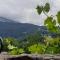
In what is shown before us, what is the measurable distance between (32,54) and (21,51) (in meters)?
0.11

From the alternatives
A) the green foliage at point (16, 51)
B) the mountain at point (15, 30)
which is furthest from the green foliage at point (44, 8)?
the mountain at point (15, 30)

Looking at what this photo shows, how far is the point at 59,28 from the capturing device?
2014 mm

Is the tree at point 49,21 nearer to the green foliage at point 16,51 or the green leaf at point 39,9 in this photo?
the green leaf at point 39,9

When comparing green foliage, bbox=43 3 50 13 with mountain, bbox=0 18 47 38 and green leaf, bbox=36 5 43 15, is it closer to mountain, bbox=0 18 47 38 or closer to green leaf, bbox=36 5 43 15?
green leaf, bbox=36 5 43 15

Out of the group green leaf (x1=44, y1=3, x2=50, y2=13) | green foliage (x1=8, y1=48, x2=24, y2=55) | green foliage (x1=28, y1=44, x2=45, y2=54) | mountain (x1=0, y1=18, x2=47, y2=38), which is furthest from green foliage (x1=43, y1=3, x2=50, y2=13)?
mountain (x1=0, y1=18, x2=47, y2=38)

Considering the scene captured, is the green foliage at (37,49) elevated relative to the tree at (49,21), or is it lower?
lower

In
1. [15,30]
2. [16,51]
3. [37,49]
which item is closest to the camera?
[37,49]

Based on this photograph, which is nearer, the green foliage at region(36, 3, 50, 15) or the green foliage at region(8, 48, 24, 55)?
the green foliage at region(36, 3, 50, 15)

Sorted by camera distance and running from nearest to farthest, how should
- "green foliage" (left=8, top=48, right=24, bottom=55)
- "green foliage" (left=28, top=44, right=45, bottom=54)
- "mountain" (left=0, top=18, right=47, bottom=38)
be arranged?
1. "green foliage" (left=28, top=44, right=45, bottom=54)
2. "green foliage" (left=8, top=48, right=24, bottom=55)
3. "mountain" (left=0, top=18, right=47, bottom=38)

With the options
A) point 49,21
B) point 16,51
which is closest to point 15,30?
point 16,51

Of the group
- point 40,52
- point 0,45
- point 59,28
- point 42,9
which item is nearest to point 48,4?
point 42,9

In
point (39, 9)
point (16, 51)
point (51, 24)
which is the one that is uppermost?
point (39, 9)

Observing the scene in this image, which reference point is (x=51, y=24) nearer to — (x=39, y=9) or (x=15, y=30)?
(x=39, y=9)

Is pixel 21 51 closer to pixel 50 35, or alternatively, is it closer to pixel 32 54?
pixel 32 54
